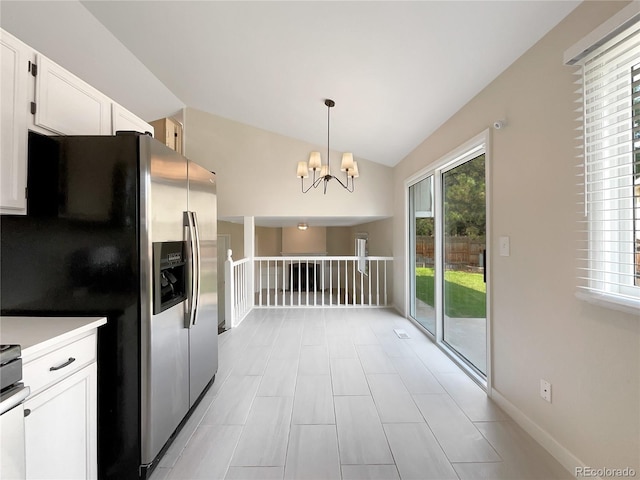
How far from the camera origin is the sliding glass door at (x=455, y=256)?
260 centimetres

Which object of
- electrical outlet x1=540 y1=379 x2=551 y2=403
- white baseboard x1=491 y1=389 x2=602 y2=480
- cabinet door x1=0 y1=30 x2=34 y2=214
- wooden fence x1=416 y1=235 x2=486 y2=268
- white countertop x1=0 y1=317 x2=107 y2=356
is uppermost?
cabinet door x1=0 y1=30 x2=34 y2=214

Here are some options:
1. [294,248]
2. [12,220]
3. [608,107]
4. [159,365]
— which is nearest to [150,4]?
[12,220]

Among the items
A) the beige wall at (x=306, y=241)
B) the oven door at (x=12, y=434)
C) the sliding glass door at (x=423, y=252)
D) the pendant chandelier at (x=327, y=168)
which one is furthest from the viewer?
the beige wall at (x=306, y=241)

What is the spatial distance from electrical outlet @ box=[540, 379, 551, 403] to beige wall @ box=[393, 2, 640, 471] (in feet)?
0.11

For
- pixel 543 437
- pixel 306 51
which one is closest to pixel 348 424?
pixel 543 437

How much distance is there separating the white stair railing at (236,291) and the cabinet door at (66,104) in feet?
8.09

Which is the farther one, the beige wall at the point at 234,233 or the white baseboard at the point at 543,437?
the beige wall at the point at 234,233

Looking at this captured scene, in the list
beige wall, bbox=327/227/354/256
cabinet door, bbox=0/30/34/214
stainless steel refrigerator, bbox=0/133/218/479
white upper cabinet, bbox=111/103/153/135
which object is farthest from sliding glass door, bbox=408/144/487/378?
beige wall, bbox=327/227/354/256

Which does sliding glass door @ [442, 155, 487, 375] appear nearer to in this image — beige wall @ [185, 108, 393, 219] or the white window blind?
the white window blind

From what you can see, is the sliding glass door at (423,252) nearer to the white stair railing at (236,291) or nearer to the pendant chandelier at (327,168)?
the pendant chandelier at (327,168)

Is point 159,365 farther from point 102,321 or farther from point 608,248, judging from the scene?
point 608,248

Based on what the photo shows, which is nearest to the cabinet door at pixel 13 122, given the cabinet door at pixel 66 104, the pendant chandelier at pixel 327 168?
the cabinet door at pixel 66 104

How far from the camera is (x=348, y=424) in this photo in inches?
77.0

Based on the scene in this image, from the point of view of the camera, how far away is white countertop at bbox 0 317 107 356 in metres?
1.12
